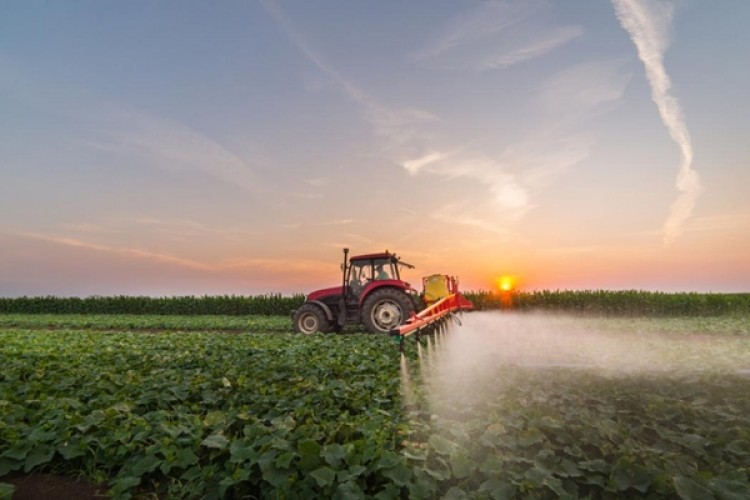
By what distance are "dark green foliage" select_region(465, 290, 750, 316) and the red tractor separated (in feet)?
52.9

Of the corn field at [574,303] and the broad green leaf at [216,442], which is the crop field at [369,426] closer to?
the broad green leaf at [216,442]

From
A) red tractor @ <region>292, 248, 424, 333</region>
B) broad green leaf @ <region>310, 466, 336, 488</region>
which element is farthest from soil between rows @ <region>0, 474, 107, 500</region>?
red tractor @ <region>292, 248, 424, 333</region>

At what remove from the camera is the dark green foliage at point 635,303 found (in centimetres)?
2809

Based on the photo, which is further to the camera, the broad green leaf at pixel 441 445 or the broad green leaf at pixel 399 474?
the broad green leaf at pixel 441 445

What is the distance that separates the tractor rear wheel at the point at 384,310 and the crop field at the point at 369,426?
4096mm

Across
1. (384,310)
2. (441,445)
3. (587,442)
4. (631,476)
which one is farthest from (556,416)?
(384,310)

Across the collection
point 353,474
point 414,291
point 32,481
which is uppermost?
point 414,291

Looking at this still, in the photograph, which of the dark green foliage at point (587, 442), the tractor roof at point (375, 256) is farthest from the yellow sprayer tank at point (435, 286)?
the dark green foliage at point (587, 442)

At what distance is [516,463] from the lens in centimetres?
370

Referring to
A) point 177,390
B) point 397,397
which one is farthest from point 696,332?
point 177,390

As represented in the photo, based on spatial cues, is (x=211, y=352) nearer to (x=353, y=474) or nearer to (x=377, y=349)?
(x=377, y=349)

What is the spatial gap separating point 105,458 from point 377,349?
18.9 ft

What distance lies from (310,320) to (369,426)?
10.5 meters

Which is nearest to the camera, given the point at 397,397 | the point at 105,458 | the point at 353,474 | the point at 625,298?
the point at 353,474
